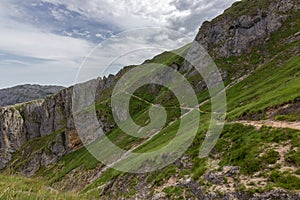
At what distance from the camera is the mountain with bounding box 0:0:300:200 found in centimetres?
1680

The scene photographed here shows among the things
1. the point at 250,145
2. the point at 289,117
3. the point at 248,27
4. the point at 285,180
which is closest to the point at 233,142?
the point at 250,145

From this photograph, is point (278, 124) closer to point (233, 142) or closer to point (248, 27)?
point (233, 142)

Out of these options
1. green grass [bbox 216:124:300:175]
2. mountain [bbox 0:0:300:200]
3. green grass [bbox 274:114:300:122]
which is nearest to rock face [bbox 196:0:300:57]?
mountain [bbox 0:0:300:200]

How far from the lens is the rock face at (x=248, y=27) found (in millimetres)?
132600

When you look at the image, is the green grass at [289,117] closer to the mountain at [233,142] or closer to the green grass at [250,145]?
the mountain at [233,142]

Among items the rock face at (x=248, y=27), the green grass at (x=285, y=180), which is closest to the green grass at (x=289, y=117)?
the green grass at (x=285, y=180)

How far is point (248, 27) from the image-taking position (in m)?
138

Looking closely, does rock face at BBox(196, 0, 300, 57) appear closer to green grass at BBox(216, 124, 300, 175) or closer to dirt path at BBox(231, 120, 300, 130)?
dirt path at BBox(231, 120, 300, 130)

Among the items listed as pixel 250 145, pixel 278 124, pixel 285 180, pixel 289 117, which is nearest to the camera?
pixel 285 180

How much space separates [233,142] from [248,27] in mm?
110212

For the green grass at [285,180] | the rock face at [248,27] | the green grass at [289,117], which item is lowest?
the green grass at [285,180]

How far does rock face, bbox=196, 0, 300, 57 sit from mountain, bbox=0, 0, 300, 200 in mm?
434

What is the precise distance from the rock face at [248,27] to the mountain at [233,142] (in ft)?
1.43

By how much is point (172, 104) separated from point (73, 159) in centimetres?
5313
